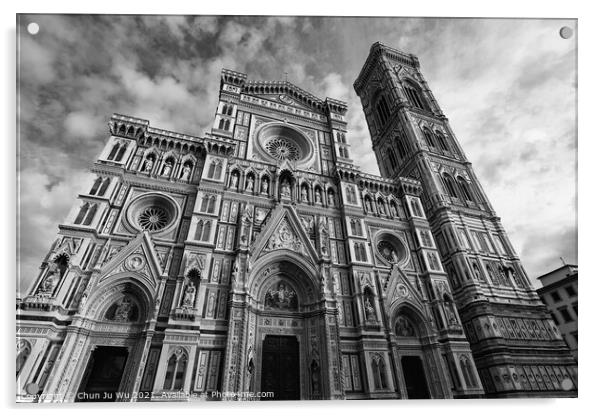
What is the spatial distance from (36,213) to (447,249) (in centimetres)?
1726

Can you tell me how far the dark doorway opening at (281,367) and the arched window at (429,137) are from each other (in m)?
17.2

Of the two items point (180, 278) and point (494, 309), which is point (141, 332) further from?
point (494, 309)

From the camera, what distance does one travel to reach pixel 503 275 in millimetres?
16016

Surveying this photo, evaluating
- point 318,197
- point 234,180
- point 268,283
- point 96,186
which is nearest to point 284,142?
point 318,197

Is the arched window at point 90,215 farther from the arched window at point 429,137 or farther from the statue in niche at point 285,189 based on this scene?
the arched window at point 429,137

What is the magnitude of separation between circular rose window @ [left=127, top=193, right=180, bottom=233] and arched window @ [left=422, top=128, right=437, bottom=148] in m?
17.7

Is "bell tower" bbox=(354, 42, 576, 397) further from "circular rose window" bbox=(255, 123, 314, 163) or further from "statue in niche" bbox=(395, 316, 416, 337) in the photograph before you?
"circular rose window" bbox=(255, 123, 314, 163)

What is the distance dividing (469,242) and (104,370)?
56.0ft

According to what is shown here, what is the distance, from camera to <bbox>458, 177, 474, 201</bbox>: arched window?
19.5 meters

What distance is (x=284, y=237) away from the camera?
42.7 feet

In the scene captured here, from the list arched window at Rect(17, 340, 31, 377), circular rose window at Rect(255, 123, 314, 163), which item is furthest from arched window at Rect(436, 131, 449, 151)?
arched window at Rect(17, 340, 31, 377)

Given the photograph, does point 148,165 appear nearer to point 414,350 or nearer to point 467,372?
point 414,350

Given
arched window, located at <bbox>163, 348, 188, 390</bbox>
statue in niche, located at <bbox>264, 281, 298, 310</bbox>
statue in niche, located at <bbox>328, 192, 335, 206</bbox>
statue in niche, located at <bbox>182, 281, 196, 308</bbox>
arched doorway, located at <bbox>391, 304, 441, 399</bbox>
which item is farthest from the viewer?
statue in niche, located at <bbox>328, 192, 335, 206</bbox>
